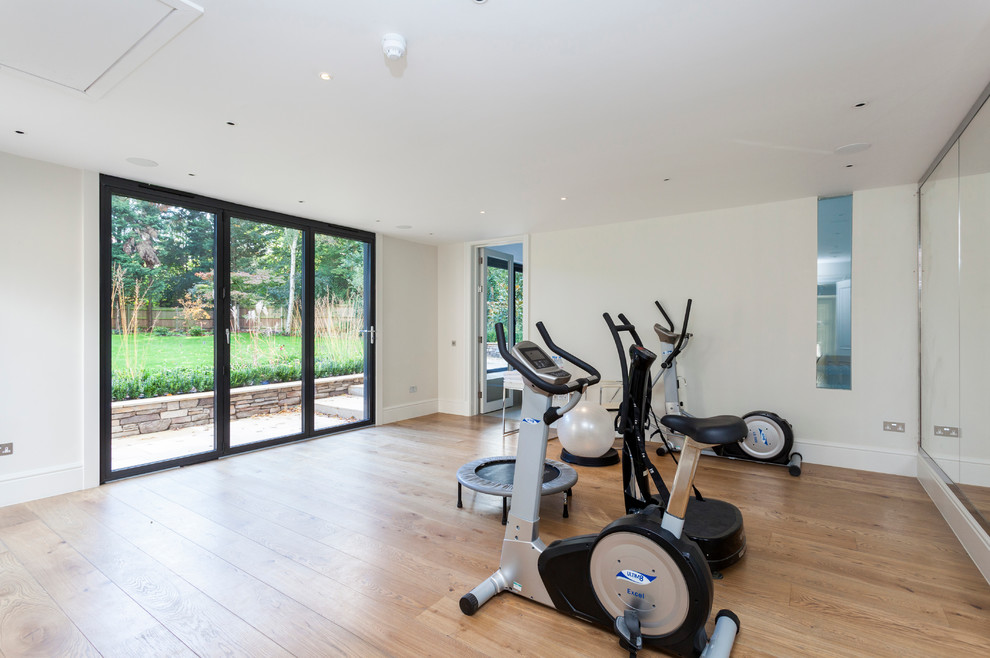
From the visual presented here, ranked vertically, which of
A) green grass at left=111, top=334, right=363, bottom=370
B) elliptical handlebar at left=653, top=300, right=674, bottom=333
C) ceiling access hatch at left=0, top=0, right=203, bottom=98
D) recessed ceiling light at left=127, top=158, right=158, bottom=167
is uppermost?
recessed ceiling light at left=127, top=158, right=158, bottom=167

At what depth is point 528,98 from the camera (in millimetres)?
2502

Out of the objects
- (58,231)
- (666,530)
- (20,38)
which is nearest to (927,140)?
(666,530)

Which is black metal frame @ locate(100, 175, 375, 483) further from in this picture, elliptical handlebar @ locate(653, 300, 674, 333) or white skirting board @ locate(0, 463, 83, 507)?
elliptical handlebar @ locate(653, 300, 674, 333)

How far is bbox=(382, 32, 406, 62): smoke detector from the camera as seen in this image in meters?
1.96

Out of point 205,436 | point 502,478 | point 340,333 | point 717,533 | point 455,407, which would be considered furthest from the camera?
point 455,407

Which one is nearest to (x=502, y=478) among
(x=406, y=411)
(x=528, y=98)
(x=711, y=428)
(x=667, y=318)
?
(x=711, y=428)

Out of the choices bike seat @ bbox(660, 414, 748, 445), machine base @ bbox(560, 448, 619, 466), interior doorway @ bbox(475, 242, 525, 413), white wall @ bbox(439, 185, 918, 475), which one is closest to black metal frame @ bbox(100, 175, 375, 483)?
interior doorway @ bbox(475, 242, 525, 413)

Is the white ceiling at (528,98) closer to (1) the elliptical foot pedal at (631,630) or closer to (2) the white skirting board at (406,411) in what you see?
(1) the elliptical foot pedal at (631,630)

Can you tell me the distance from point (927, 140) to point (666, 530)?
3224 mm

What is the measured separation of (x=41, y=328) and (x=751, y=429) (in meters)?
5.97

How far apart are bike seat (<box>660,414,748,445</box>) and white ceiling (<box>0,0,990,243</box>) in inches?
61.8

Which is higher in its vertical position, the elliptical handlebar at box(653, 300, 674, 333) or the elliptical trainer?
the elliptical handlebar at box(653, 300, 674, 333)

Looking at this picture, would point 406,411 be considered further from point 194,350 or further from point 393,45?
point 393,45

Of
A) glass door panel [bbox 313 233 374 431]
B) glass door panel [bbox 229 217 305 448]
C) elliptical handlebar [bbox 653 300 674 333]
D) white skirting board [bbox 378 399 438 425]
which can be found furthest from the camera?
white skirting board [bbox 378 399 438 425]
